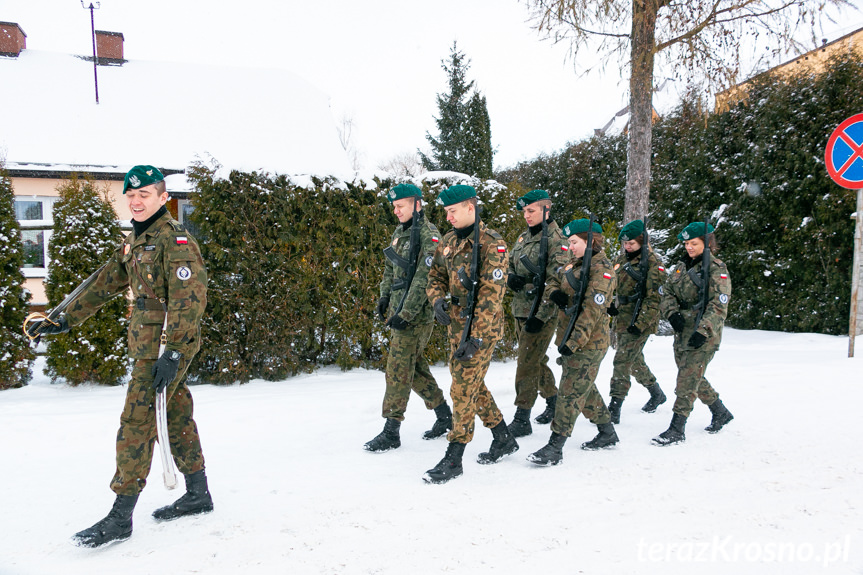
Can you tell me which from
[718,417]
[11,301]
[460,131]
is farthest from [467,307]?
[460,131]

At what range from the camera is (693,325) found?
5.19 m

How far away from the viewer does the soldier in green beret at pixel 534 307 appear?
5.10 m

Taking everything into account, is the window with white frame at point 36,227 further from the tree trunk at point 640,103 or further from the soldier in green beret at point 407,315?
the tree trunk at point 640,103

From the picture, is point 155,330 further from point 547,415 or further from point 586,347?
point 547,415

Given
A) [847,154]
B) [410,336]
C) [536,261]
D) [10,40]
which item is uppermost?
[10,40]

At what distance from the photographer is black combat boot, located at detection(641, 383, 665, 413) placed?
5926 mm

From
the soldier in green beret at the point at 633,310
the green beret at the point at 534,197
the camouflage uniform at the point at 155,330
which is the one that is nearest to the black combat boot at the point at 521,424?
the soldier in green beret at the point at 633,310

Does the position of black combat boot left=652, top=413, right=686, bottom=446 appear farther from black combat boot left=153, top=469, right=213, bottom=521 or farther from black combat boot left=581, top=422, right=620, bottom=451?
black combat boot left=153, top=469, right=213, bottom=521

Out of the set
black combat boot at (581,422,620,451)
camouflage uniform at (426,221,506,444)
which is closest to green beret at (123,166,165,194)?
camouflage uniform at (426,221,506,444)

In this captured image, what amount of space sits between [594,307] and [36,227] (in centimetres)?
1267

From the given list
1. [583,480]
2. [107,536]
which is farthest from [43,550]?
[583,480]

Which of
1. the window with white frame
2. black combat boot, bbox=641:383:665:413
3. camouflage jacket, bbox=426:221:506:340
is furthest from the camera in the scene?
the window with white frame

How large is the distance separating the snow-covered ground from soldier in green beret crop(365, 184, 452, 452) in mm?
335

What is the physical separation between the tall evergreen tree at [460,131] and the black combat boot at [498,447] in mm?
21485
